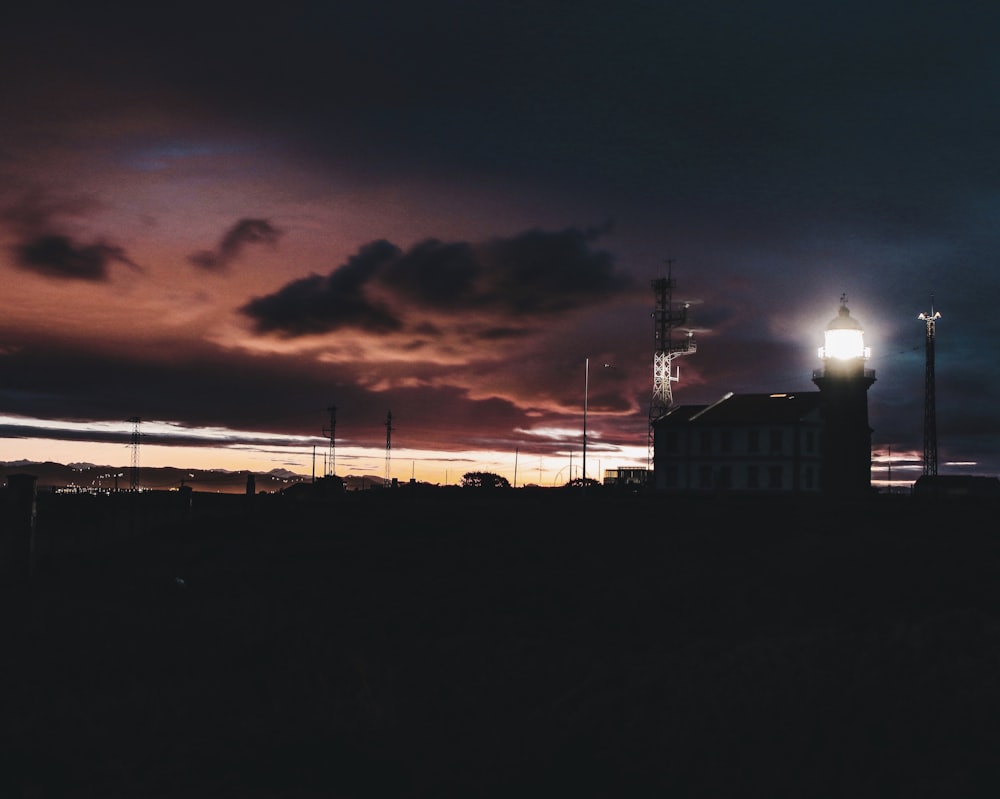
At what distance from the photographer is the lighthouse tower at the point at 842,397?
5044cm

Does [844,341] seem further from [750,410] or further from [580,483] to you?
[580,483]

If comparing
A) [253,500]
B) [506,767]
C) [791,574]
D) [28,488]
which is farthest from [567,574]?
[253,500]

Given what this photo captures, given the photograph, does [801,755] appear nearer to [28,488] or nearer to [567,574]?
[28,488]

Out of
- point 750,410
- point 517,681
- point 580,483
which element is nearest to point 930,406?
point 750,410

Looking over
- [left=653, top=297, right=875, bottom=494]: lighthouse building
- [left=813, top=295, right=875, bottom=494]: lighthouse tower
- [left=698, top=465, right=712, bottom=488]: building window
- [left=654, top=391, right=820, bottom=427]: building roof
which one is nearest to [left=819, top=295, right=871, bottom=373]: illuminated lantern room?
[left=813, top=295, right=875, bottom=494]: lighthouse tower

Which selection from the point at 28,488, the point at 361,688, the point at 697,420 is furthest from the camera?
the point at 697,420

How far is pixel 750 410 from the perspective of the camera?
3086 inches

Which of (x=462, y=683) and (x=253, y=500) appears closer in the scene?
(x=462, y=683)

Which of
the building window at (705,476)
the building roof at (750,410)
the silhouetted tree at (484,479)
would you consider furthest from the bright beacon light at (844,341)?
the silhouetted tree at (484,479)

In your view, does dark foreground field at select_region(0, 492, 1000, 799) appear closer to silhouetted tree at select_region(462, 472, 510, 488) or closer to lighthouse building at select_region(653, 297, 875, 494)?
lighthouse building at select_region(653, 297, 875, 494)

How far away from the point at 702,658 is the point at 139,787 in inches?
296

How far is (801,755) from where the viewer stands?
32.1 feet

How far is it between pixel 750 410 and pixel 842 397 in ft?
92.4

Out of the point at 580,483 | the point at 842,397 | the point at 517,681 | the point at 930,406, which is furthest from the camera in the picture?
the point at 580,483
